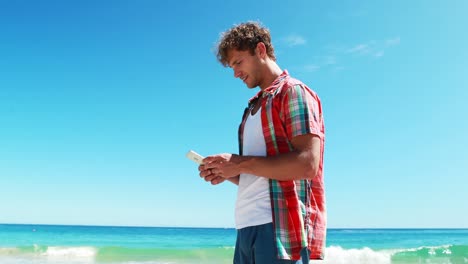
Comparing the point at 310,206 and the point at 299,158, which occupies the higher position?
the point at 299,158

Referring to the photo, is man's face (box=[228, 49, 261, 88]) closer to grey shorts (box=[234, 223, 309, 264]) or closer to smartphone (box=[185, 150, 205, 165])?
smartphone (box=[185, 150, 205, 165])

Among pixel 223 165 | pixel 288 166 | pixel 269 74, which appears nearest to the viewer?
pixel 288 166

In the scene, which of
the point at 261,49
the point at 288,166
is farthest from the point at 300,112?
the point at 261,49

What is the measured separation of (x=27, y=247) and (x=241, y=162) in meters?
18.0

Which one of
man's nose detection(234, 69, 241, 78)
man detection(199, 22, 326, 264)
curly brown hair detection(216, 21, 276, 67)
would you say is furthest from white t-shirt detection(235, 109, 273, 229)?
curly brown hair detection(216, 21, 276, 67)

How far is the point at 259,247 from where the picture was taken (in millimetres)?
1489

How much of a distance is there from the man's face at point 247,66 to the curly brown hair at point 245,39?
0.02 metres

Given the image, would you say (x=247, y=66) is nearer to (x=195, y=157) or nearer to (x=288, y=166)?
(x=195, y=157)

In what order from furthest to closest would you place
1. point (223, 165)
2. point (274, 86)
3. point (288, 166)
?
point (274, 86)
point (223, 165)
point (288, 166)

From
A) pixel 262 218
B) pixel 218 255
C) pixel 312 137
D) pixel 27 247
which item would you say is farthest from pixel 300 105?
pixel 27 247

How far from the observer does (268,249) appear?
1455mm

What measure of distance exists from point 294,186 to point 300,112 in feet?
0.91

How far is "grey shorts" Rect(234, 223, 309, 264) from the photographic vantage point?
1.44 metres

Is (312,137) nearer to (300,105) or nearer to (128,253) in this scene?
(300,105)
